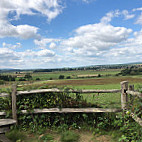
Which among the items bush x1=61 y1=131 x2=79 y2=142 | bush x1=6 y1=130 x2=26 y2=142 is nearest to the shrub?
bush x1=61 y1=131 x2=79 y2=142

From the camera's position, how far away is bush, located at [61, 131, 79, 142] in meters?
4.28

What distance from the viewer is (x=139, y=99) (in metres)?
3.77

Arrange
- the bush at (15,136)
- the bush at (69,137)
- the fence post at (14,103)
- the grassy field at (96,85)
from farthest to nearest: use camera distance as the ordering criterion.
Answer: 1. the grassy field at (96,85)
2. the fence post at (14,103)
3. the bush at (15,136)
4. the bush at (69,137)

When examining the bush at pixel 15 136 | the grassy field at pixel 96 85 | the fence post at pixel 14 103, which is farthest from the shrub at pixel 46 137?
the grassy field at pixel 96 85

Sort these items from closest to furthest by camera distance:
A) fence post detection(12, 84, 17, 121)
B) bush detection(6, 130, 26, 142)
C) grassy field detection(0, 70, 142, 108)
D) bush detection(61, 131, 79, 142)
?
bush detection(61, 131, 79, 142) → bush detection(6, 130, 26, 142) → fence post detection(12, 84, 17, 121) → grassy field detection(0, 70, 142, 108)

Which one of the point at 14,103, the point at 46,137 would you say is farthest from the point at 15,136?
the point at 14,103

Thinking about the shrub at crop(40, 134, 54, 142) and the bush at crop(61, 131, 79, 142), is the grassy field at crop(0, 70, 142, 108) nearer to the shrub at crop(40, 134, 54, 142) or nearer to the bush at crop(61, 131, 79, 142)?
the bush at crop(61, 131, 79, 142)

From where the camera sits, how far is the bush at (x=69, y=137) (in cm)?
428

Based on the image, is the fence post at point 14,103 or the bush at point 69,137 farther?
the fence post at point 14,103

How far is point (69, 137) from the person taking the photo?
4.34 meters

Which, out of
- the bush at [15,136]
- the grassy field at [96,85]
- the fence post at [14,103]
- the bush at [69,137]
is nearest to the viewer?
the bush at [69,137]

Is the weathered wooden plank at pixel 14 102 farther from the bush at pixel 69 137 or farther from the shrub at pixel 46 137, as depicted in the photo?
the bush at pixel 69 137

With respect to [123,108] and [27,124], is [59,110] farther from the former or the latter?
[123,108]

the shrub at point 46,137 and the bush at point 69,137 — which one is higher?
the bush at point 69,137
